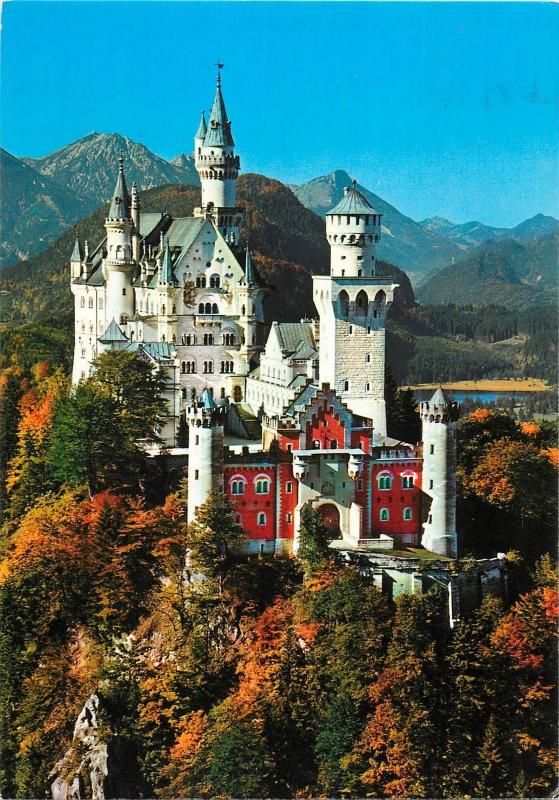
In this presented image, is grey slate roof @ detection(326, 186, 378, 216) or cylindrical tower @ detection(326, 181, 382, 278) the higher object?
grey slate roof @ detection(326, 186, 378, 216)

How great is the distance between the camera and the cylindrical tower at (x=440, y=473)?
200ft

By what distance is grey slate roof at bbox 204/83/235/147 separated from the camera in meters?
84.9

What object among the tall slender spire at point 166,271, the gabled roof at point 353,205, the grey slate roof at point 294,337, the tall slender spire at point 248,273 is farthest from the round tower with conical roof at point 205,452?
the tall slender spire at point 248,273

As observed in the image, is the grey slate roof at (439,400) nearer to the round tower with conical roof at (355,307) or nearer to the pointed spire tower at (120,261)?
the round tower with conical roof at (355,307)

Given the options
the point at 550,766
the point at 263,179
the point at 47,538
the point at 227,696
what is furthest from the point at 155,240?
the point at 263,179

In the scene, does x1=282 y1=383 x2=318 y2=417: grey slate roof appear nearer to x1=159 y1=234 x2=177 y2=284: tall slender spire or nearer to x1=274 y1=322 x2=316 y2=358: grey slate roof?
x1=274 y1=322 x2=316 y2=358: grey slate roof

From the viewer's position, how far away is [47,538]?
61.7 m

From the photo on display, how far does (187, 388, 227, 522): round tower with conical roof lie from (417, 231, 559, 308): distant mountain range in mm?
88896

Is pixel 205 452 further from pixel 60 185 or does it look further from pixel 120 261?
pixel 60 185

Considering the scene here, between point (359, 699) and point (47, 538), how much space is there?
14.5 meters

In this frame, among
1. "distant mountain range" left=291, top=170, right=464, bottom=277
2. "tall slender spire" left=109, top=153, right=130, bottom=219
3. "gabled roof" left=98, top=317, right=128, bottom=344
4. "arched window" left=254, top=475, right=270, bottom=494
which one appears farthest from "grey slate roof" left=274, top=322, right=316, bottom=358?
"distant mountain range" left=291, top=170, right=464, bottom=277

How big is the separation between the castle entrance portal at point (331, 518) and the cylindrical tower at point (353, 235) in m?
11.0

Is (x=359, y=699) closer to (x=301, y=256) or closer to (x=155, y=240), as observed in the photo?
(x=155, y=240)

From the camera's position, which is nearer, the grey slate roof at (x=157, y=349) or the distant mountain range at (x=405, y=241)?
the grey slate roof at (x=157, y=349)
